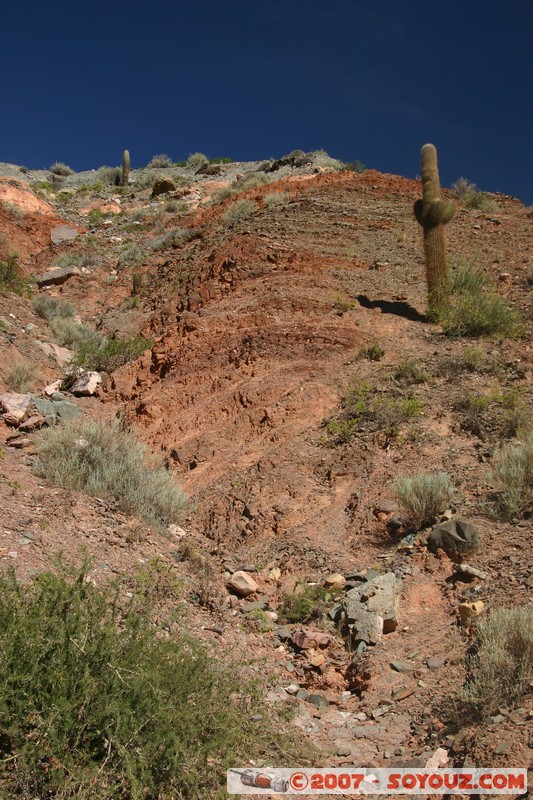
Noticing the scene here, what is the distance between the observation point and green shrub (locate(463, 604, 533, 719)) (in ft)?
11.9

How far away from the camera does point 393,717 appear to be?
408 cm

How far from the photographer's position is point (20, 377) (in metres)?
9.43

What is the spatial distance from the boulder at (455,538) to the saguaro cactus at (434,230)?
5279 millimetres

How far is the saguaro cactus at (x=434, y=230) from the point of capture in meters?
10.2

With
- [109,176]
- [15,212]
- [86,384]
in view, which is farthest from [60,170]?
[86,384]

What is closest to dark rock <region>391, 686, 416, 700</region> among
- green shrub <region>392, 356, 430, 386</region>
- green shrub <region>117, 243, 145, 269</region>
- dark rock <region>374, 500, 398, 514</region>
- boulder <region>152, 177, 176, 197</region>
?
dark rock <region>374, 500, 398, 514</region>

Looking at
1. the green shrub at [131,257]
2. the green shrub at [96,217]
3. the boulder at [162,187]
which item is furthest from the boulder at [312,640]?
the boulder at [162,187]

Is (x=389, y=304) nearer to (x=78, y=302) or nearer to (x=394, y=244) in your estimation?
(x=394, y=244)

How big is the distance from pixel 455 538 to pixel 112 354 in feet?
25.1

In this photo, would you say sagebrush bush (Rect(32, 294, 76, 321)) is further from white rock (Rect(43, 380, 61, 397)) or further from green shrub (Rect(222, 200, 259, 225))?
green shrub (Rect(222, 200, 259, 225))

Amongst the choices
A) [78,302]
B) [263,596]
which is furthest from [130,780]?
[78,302]

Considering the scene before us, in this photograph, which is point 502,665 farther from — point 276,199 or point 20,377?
point 276,199

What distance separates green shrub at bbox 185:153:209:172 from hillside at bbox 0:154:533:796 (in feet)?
51.8

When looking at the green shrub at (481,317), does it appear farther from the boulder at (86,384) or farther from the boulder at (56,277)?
the boulder at (56,277)
